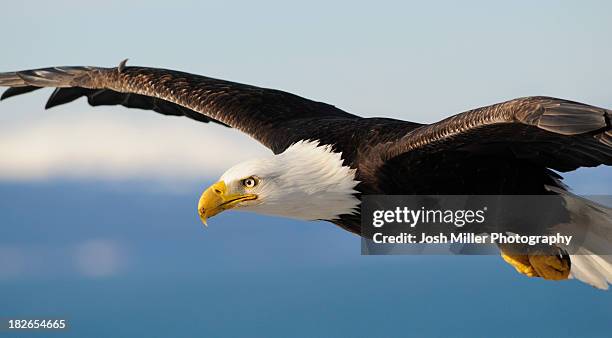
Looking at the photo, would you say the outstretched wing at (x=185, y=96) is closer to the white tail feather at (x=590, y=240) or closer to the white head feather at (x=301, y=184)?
the white head feather at (x=301, y=184)

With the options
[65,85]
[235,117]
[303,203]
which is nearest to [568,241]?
[303,203]

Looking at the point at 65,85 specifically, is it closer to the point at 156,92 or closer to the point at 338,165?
the point at 156,92

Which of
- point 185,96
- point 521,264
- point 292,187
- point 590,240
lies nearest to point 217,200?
point 292,187

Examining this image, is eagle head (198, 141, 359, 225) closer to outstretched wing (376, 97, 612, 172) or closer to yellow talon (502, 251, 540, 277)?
outstretched wing (376, 97, 612, 172)

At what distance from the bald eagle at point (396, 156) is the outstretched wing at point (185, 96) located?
0.04 feet

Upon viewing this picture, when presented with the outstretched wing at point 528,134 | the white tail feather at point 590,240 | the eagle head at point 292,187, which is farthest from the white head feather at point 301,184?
the white tail feather at point 590,240

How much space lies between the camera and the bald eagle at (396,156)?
265 inches

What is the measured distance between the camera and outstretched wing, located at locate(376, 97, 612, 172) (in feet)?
20.2

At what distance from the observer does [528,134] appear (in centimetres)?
691

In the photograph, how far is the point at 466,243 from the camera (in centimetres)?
805

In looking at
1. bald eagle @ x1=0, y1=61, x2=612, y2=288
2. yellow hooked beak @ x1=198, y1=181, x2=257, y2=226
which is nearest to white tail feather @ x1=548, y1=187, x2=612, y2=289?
bald eagle @ x1=0, y1=61, x2=612, y2=288

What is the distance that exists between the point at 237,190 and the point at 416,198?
104 centimetres

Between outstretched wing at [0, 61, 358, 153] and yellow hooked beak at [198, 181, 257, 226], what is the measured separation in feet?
2.40

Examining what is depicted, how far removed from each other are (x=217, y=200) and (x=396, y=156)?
41.0 inches
